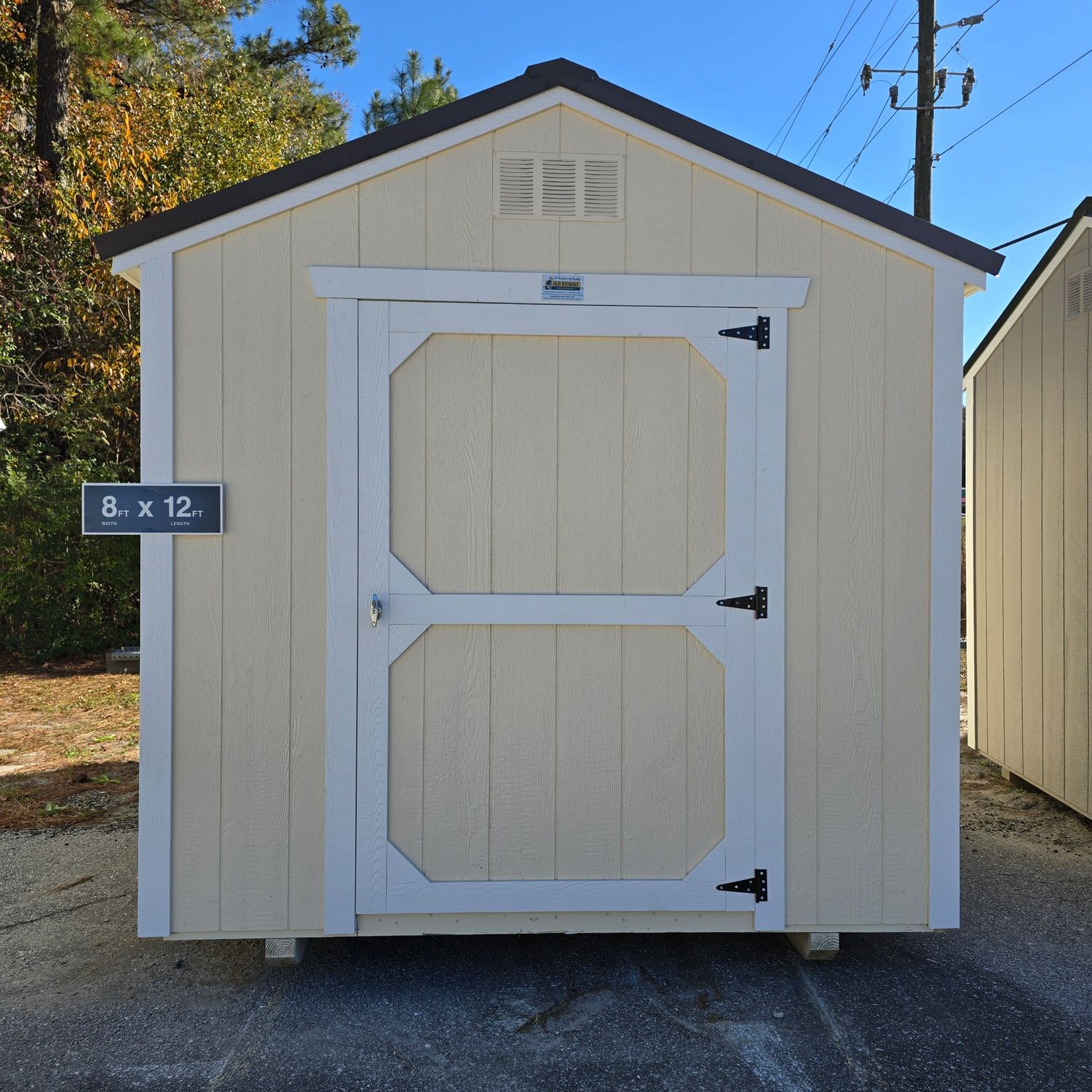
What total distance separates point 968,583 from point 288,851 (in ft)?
14.5

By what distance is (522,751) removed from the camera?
9.07 feet

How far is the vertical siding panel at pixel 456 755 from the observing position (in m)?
2.75

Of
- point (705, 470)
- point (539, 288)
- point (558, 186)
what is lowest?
point (705, 470)

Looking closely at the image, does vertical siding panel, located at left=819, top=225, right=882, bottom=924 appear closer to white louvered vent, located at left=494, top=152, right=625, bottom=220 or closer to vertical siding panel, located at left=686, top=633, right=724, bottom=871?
vertical siding panel, located at left=686, top=633, right=724, bottom=871

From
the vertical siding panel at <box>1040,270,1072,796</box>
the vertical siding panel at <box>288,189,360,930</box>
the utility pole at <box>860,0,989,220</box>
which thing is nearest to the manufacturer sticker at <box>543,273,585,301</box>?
the vertical siding panel at <box>288,189,360,930</box>

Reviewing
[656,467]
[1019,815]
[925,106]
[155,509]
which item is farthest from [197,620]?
[925,106]

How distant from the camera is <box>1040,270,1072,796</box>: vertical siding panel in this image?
4.29 m

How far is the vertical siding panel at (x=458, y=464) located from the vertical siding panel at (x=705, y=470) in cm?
63

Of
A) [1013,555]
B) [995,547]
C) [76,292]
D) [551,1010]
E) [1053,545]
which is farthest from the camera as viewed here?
[76,292]

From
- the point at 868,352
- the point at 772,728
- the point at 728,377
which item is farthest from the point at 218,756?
the point at 868,352

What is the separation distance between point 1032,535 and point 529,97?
3.43 meters

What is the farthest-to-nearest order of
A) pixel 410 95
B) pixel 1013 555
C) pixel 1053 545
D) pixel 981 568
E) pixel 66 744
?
pixel 410 95 → pixel 66 744 → pixel 981 568 → pixel 1013 555 → pixel 1053 545

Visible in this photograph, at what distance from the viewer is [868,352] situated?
2.80 metres

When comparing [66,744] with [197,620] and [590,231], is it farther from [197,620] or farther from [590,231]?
[590,231]
